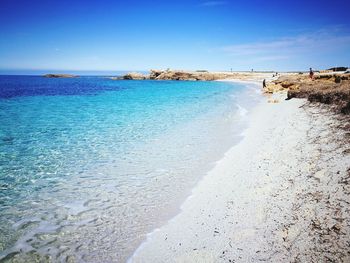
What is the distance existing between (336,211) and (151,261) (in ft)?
10.9

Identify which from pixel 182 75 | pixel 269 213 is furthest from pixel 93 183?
pixel 182 75

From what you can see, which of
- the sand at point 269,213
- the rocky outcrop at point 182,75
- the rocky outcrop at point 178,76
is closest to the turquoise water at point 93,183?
the sand at point 269,213

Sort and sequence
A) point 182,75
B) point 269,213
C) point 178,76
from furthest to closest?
point 178,76 → point 182,75 → point 269,213

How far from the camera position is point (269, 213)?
4.66m

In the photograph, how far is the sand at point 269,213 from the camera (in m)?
3.67

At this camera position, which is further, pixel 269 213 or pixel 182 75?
pixel 182 75

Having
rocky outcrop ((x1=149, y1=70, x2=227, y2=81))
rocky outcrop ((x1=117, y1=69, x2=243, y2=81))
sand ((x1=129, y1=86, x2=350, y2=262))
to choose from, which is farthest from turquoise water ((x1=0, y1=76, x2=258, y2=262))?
rocky outcrop ((x1=117, y1=69, x2=243, y2=81))

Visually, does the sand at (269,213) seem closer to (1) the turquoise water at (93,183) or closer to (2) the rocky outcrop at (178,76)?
(1) the turquoise water at (93,183)

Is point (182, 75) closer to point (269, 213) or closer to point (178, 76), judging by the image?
point (178, 76)

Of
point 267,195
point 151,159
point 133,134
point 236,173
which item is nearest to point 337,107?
point 236,173

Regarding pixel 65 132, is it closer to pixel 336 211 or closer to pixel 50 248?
pixel 50 248

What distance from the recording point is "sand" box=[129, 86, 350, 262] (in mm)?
3674

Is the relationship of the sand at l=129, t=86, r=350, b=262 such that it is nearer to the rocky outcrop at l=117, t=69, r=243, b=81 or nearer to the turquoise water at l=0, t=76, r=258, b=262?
the turquoise water at l=0, t=76, r=258, b=262

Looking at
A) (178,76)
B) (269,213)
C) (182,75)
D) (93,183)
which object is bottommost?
(93,183)
